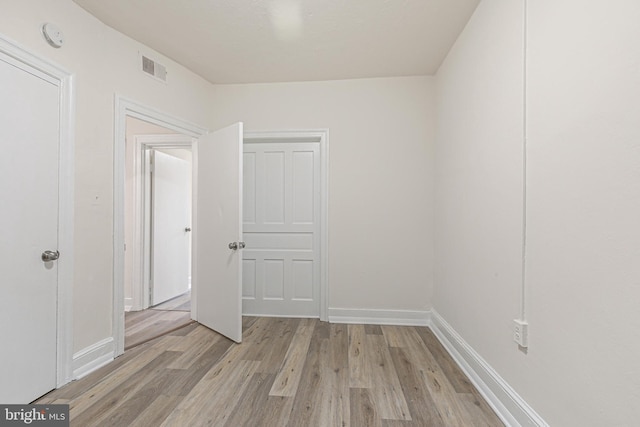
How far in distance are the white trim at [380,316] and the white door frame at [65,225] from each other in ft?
7.24

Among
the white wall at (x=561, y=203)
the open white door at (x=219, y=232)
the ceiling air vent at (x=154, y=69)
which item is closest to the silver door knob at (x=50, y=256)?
the open white door at (x=219, y=232)

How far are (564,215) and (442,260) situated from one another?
1620 mm

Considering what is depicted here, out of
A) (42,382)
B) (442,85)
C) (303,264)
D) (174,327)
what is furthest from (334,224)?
(42,382)

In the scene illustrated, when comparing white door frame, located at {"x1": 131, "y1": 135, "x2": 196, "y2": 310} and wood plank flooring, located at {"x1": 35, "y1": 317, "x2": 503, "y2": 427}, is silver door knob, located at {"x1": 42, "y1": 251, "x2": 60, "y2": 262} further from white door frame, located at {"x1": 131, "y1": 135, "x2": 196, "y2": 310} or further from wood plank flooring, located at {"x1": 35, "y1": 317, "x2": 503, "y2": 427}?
white door frame, located at {"x1": 131, "y1": 135, "x2": 196, "y2": 310}

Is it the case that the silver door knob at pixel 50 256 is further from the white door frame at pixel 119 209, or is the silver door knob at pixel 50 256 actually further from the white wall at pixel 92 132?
the white door frame at pixel 119 209

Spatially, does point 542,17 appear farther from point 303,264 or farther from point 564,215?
point 303,264

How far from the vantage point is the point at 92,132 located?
2.14 m

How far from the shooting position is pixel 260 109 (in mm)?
3291

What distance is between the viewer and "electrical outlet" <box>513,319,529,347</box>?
1.49 metres

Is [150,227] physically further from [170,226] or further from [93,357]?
[93,357]

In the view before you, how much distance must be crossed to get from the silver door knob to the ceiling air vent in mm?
1632

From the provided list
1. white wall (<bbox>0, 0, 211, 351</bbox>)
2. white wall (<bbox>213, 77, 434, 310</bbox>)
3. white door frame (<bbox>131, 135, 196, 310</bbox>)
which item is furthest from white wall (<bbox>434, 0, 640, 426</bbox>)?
white door frame (<bbox>131, 135, 196, 310</bbox>)

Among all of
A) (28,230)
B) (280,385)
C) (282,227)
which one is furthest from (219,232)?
(280,385)

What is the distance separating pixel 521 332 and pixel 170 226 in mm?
3863
